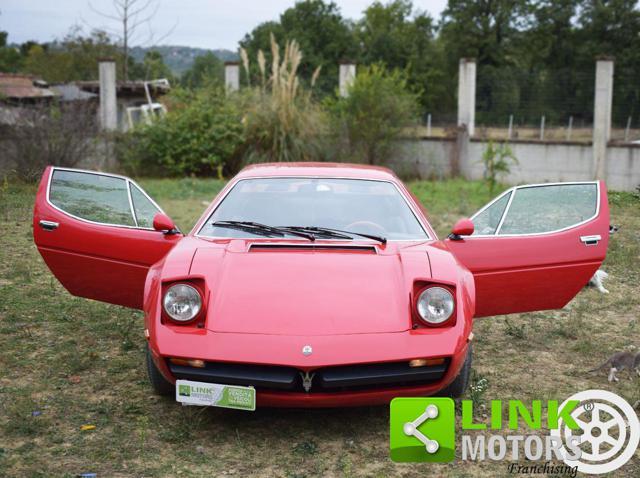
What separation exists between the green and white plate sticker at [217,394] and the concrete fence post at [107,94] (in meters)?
15.5

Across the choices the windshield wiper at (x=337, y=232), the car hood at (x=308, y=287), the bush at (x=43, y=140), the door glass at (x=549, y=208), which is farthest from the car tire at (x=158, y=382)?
the bush at (x=43, y=140)

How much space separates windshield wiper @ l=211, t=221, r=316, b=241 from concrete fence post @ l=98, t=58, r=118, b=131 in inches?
569

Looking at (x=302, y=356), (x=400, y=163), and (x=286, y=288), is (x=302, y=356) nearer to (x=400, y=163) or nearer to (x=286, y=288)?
(x=286, y=288)

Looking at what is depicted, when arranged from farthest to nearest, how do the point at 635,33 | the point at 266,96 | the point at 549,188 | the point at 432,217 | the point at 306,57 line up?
the point at 306,57 → the point at 635,33 → the point at 266,96 → the point at 432,217 → the point at 549,188

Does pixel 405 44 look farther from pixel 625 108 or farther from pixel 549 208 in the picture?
pixel 549 208

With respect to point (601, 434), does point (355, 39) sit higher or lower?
higher

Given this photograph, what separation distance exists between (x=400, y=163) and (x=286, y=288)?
14.0 meters

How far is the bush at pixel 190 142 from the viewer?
53.3 ft

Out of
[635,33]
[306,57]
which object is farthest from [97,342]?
[306,57]

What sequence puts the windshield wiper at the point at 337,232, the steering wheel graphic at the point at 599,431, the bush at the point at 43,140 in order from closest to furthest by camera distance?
the steering wheel graphic at the point at 599,431 < the windshield wiper at the point at 337,232 < the bush at the point at 43,140

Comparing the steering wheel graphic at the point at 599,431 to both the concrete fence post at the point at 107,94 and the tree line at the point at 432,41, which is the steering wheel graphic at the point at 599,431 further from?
the tree line at the point at 432,41

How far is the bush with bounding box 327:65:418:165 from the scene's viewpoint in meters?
16.5

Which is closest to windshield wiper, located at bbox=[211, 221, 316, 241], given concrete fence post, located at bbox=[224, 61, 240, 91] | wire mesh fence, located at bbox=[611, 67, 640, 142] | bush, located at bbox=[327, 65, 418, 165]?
bush, located at bbox=[327, 65, 418, 165]

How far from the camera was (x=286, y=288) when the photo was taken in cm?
380
